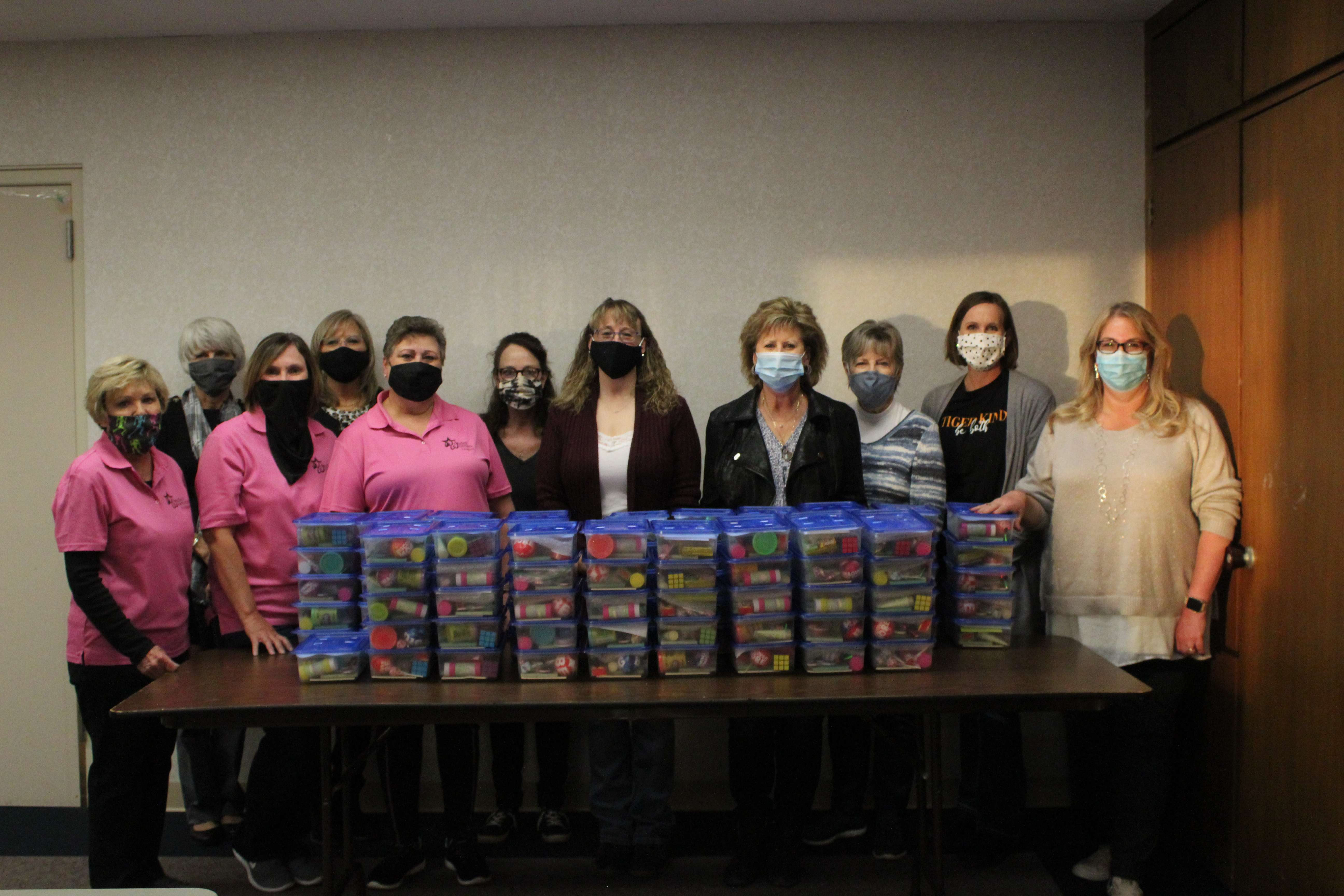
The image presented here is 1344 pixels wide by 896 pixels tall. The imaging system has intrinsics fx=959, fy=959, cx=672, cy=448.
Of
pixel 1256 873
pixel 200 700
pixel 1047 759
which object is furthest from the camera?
pixel 1047 759

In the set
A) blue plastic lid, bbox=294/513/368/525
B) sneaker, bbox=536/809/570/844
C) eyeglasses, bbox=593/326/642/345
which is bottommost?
sneaker, bbox=536/809/570/844

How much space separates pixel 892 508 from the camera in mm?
2881

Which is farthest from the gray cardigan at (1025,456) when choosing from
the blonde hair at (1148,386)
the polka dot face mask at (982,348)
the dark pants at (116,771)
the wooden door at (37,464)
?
the wooden door at (37,464)

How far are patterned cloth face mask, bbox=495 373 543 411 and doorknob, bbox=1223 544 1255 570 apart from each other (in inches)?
97.2

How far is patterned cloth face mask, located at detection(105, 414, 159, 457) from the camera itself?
9.50ft

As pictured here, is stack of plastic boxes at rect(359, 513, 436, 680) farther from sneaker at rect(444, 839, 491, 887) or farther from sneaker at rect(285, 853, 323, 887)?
sneaker at rect(285, 853, 323, 887)

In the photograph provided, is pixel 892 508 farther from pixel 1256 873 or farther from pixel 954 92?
pixel 954 92

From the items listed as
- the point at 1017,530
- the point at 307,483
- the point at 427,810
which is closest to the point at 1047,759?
the point at 1017,530

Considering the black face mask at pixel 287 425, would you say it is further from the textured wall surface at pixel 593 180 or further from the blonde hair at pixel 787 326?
the blonde hair at pixel 787 326

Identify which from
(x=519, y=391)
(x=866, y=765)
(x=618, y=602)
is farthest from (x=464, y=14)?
(x=866, y=765)

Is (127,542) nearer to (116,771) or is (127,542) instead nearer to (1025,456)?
(116,771)

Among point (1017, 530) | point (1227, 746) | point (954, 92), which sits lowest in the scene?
point (1227, 746)

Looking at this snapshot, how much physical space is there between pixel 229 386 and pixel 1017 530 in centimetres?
307

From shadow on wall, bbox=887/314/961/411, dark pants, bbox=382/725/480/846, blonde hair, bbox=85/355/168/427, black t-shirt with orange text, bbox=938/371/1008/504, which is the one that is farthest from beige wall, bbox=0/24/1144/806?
dark pants, bbox=382/725/480/846
